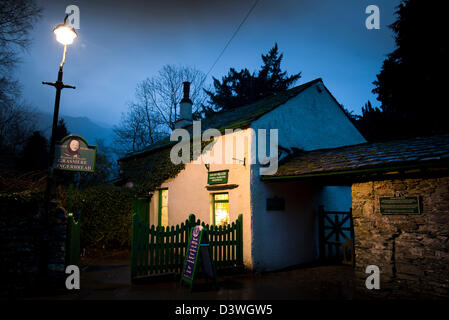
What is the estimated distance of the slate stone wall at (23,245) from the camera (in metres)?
5.69

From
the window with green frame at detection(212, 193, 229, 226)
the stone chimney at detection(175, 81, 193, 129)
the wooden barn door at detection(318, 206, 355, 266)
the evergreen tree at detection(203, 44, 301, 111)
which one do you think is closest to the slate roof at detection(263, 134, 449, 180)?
the window with green frame at detection(212, 193, 229, 226)

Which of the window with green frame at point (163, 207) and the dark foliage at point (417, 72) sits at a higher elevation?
the dark foliage at point (417, 72)

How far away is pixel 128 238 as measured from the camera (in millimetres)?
12016

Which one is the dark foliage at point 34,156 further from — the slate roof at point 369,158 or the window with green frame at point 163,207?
the slate roof at point 369,158

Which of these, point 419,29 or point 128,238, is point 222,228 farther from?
point 419,29

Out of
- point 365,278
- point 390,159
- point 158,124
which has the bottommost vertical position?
point 365,278

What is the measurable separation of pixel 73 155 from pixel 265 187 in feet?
17.6

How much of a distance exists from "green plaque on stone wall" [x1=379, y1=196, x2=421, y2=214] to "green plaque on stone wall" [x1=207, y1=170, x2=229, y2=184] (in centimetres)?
458

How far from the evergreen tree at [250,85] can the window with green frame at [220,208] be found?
68.9ft

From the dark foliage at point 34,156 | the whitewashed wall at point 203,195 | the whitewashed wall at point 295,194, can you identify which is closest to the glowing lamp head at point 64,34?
the whitewashed wall at point 203,195

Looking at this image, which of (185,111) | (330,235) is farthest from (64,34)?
(185,111)
